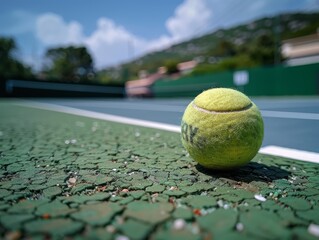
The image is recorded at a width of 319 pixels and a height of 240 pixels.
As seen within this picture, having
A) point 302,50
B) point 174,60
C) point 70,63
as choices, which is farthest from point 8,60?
point 302,50

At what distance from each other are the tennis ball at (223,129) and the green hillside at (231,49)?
44278 millimetres

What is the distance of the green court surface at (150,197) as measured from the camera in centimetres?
151

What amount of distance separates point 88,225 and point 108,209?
0.75ft

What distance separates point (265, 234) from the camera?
1.48m

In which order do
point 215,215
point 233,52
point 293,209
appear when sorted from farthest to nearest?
point 233,52 < point 293,209 < point 215,215

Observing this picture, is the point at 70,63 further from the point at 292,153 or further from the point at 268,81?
the point at 292,153

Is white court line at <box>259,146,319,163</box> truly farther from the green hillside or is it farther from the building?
the building

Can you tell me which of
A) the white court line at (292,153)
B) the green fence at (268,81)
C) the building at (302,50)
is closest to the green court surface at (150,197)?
the white court line at (292,153)

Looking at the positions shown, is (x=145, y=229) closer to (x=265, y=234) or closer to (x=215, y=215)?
(x=215, y=215)

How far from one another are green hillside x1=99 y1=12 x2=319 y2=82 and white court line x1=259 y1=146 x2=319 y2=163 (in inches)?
1692

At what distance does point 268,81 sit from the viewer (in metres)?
20.4

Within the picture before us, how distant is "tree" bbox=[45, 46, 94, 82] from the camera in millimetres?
63375

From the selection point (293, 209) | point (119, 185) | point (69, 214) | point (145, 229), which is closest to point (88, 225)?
point (69, 214)

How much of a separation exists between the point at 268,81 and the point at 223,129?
20003mm
